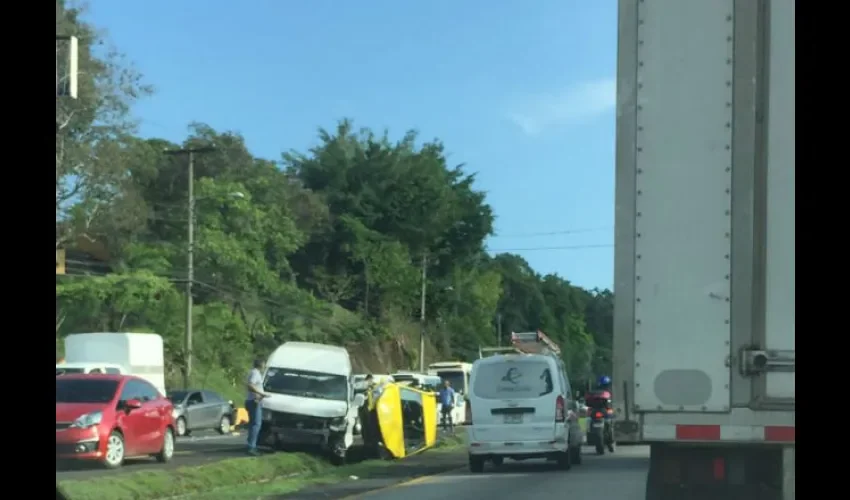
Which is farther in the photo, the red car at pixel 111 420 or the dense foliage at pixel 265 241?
the dense foliage at pixel 265 241

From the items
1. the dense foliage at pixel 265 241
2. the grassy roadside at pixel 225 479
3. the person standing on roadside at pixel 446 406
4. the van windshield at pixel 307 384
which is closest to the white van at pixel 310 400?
the van windshield at pixel 307 384

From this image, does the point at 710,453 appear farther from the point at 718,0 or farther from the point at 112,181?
the point at 112,181

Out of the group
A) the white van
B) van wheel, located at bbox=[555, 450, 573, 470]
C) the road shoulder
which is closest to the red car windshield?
the white van

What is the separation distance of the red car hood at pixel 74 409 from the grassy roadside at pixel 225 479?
2.51 meters

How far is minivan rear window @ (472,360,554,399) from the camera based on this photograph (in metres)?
21.0

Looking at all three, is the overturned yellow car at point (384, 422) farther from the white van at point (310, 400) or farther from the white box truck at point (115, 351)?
the white box truck at point (115, 351)

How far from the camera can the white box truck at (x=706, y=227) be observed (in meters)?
6.22

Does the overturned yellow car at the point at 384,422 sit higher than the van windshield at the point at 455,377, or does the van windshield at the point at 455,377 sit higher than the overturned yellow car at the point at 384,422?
the overturned yellow car at the point at 384,422

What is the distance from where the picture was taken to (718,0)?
649 centimetres

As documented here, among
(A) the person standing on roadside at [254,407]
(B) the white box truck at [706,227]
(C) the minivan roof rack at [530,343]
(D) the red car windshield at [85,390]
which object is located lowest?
(A) the person standing on roadside at [254,407]

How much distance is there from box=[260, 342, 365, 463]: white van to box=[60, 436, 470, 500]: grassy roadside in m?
0.82

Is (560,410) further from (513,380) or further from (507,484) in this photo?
(507,484)

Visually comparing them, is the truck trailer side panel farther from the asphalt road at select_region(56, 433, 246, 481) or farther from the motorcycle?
the motorcycle
